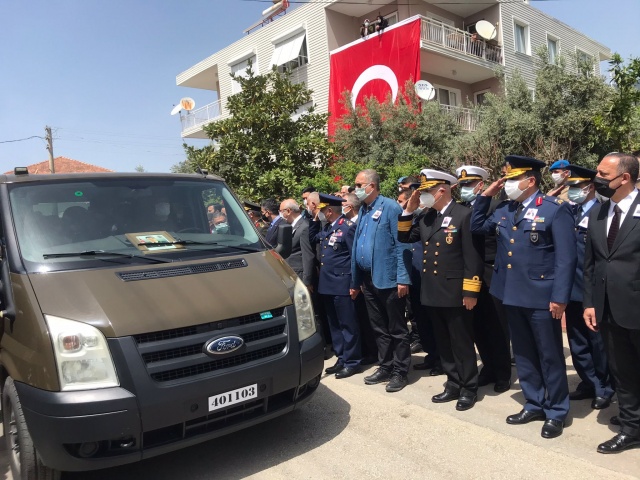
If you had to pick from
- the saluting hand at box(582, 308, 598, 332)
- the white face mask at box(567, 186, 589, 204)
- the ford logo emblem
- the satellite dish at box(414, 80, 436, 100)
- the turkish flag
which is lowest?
the saluting hand at box(582, 308, 598, 332)

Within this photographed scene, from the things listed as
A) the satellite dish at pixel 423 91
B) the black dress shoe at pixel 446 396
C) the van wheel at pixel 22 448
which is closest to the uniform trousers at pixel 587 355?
the black dress shoe at pixel 446 396

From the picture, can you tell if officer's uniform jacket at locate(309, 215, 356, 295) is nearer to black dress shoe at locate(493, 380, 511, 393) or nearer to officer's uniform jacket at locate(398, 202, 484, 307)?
officer's uniform jacket at locate(398, 202, 484, 307)

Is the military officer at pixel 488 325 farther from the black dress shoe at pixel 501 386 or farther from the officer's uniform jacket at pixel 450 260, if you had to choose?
the officer's uniform jacket at pixel 450 260

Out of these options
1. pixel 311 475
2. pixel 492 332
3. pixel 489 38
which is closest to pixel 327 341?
pixel 492 332

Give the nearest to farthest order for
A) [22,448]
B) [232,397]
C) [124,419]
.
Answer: [124,419] → [22,448] → [232,397]

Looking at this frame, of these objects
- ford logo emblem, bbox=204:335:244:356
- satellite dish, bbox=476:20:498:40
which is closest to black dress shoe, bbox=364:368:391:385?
ford logo emblem, bbox=204:335:244:356

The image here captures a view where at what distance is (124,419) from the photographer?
286 centimetres

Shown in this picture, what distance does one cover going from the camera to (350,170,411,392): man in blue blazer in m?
4.80

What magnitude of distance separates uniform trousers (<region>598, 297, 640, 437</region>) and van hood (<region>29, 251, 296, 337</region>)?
228 cm

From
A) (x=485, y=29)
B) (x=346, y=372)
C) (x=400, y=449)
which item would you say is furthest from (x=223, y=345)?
(x=485, y=29)

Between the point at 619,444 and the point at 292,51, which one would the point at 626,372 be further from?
the point at 292,51

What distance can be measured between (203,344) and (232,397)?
0.40m

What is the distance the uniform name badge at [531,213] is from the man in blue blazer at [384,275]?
1.30 metres

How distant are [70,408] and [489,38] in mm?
20931
